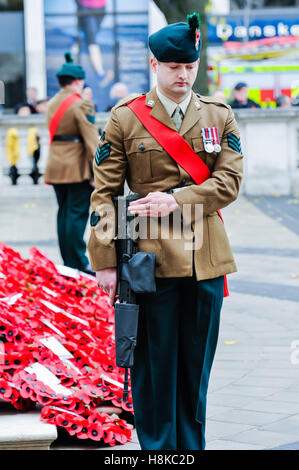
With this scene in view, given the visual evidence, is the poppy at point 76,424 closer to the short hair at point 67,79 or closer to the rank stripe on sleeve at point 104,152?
the rank stripe on sleeve at point 104,152

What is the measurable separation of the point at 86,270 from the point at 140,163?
4.93 meters

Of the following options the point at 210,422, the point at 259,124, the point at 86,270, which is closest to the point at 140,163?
the point at 210,422

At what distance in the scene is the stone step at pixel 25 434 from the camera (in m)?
4.08

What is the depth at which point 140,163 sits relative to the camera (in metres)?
3.74

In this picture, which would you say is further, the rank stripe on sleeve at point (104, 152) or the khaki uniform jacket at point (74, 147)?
the khaki uniform jacket at point (74, 147)

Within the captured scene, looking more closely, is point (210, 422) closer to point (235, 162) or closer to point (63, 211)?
point (235, 162)

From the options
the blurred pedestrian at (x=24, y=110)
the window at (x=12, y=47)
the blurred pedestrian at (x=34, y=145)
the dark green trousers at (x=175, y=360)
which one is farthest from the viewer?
the window at (x=12, y=47)

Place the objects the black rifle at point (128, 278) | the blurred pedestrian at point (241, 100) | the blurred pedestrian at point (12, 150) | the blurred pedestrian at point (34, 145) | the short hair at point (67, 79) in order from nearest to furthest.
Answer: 1. the black rifle at point (128, 278)
2. the short hair at point (67, 79)
3. the blurred pedestrian at point (34, 145)
4. the blurred pedestrian at point (12, 150)
5. the blurred pedestrian at point (241, 100)

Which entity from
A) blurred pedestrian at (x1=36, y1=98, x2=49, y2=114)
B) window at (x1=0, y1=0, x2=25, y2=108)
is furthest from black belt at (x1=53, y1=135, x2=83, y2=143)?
window at (x1=0, y1=0, x2=25, y2=108)

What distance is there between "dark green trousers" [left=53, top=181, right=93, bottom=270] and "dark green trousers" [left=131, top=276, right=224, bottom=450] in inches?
184

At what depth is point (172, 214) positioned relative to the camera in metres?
3.70

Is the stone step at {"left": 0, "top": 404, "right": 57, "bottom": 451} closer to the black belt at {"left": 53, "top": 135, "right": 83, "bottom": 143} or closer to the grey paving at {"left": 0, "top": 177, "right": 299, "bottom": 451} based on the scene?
the grey paving at {"left": 0, "top": 177, "right": 299, "bottom": 451}

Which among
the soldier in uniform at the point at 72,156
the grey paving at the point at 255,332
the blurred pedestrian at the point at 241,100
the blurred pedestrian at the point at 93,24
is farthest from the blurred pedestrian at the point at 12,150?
the blurred pedestrian at the point at 93,24

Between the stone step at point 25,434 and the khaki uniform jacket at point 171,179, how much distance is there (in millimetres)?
879
